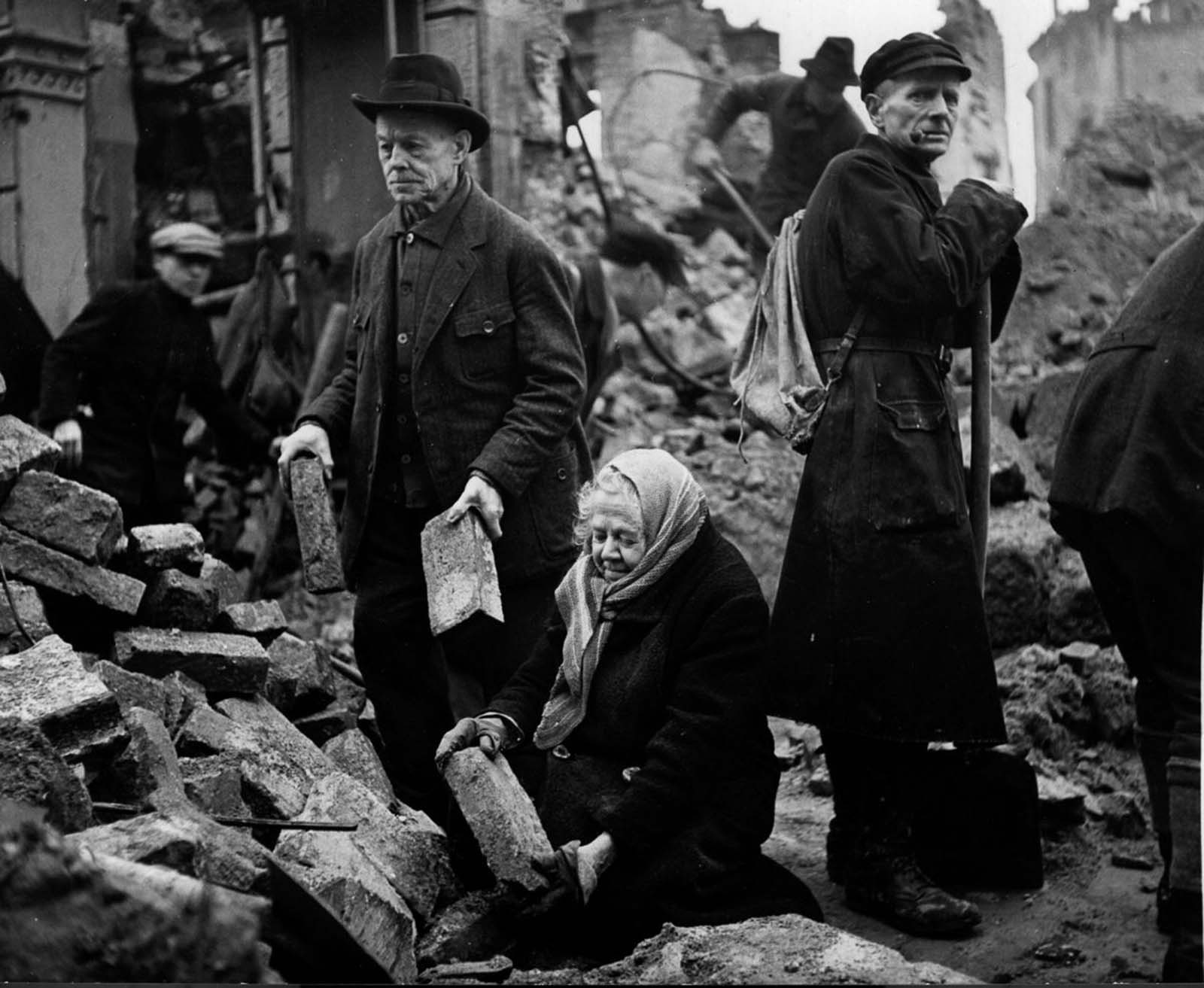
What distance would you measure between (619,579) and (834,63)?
2.32 m

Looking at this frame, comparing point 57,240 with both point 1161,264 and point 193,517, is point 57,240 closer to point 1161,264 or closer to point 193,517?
point 193,517

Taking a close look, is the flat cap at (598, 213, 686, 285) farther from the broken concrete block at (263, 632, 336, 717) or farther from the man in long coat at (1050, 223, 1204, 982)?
the man in long coat at (1050, 223, 1204, 982)

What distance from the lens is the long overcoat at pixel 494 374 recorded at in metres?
5.15

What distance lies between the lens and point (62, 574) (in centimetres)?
551

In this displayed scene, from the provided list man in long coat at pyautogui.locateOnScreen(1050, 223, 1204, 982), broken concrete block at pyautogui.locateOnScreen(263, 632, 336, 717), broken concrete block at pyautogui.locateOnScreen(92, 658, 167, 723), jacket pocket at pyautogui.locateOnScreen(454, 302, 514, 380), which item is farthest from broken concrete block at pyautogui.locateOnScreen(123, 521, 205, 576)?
man in long coat at pyautogui.locateOnScreen(1050, 223, 1204, 982)

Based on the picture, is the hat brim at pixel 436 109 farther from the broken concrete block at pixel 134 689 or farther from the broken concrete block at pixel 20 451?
the broken concrete block at pixel 134 689

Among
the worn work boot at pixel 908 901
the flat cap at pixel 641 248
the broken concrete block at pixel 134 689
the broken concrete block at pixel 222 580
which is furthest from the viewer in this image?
the flat cap at pixel 641 248

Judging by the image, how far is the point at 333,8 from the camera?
20.9ft

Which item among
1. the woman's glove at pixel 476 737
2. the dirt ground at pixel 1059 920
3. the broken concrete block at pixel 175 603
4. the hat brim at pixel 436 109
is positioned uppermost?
the hat brim at pixel 436 109

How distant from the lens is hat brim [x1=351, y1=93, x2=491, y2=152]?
512 cm

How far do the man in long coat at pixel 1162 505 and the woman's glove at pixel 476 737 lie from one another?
156 centimetres

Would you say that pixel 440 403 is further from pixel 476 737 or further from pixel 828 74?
pixel 828 74

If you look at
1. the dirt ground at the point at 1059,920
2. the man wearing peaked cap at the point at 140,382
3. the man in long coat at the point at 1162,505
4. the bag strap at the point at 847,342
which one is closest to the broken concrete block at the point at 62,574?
the man wearing peaked cap at the point at 140,382

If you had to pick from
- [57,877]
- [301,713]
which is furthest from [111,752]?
[301,713]
